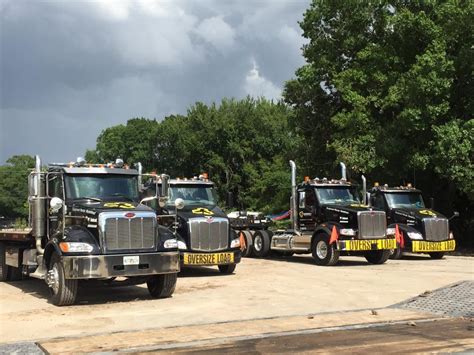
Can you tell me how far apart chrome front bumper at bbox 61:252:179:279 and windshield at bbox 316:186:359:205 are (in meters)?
8.72

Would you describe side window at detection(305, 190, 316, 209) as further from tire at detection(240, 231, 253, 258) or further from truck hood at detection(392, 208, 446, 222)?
A: truck hood at detection(392, 208, 446, 222)

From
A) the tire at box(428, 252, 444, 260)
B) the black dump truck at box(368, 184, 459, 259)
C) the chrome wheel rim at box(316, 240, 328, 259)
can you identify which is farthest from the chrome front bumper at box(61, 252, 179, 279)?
the tire at box(428, 252, 444, 260)

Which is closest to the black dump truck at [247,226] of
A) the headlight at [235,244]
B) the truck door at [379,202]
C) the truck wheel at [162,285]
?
the truck door at [379,202]

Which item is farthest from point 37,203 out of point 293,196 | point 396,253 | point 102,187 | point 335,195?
point 396,253

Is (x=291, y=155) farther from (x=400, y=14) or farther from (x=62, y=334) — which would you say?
(x=62, y=334)

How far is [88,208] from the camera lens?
434 inches

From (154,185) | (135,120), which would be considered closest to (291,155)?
(154,185)

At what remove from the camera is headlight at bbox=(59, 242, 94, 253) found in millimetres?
10227

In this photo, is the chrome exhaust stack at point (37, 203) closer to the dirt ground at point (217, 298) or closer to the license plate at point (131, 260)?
the dirt ground at point (217, 298)

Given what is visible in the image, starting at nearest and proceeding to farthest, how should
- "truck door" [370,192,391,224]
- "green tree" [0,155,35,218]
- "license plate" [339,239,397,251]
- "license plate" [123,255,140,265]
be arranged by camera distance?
1. "license plate" [123,255,140,265]
2. "license plate" [339,239,397,251]
3. "truck door" [370,192,391,224]
4. "green tree" [0,155,35,218]

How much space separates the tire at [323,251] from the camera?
1748 centimetres

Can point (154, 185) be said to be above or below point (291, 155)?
below

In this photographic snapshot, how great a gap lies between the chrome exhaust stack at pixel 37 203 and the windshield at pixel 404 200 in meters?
12.8

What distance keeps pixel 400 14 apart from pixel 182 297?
1853 cm
